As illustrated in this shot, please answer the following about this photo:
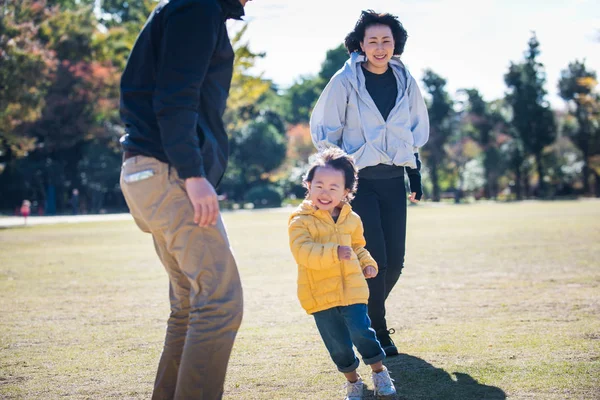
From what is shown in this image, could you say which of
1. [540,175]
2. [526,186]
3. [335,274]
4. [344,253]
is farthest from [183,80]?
[526,186]

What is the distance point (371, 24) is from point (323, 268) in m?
2.10

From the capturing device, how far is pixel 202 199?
284 centimetres

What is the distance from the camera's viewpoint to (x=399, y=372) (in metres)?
4.37

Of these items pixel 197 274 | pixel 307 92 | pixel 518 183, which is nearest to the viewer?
pixel 197 274

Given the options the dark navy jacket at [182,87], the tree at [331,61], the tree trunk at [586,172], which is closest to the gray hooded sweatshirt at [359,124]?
the dark navy jacket at [182,87]

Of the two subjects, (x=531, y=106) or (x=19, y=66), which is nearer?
(x=19, y=66)

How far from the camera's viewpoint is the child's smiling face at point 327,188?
391 cm

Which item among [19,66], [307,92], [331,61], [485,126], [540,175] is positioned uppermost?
[331,61]

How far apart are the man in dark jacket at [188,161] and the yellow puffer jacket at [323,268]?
0.83 m

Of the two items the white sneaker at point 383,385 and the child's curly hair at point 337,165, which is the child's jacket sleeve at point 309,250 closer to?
the child's curly hair at point 337,165

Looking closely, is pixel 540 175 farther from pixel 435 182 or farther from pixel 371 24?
pixel 371 24

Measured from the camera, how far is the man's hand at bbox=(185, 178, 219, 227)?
2844 mm

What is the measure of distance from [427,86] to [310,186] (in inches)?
2511

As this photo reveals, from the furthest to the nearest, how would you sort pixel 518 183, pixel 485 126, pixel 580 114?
pixel 485 126 < pixel 518 183 < pixel 580 114
